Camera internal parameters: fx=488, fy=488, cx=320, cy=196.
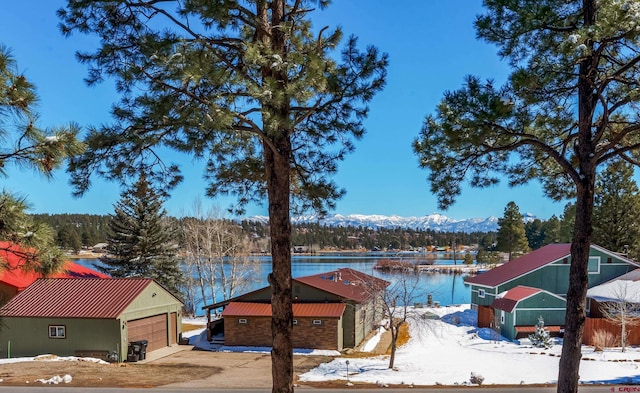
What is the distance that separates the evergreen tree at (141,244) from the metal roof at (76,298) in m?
7.69

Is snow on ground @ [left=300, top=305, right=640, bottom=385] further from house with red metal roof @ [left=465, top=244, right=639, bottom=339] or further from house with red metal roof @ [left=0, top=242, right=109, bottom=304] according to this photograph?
house with red metal roof @ [left=0, top=242, right=109, bottom=304]

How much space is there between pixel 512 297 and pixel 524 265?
16.4ft

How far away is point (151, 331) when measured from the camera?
23.6 m

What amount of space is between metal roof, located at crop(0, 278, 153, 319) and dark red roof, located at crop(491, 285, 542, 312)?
18512 mm

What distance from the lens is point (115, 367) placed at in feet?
61.4

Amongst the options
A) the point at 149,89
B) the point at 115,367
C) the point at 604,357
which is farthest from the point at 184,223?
the point at 149,89

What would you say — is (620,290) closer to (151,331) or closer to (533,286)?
(533,286)

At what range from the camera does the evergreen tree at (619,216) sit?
120 ft

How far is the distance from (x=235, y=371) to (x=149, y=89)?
14.4 m

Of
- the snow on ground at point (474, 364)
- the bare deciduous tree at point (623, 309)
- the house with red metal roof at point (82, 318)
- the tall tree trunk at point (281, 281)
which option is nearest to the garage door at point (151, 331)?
the house with red metal roof at point (82, 318)

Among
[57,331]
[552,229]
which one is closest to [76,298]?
[57,331]

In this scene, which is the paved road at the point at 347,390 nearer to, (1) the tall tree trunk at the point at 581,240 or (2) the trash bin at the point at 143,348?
(2) the trash bin at the point at 143,348

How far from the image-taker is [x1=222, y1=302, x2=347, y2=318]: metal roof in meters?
24.0

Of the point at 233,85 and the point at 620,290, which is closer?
the point at 233,85
